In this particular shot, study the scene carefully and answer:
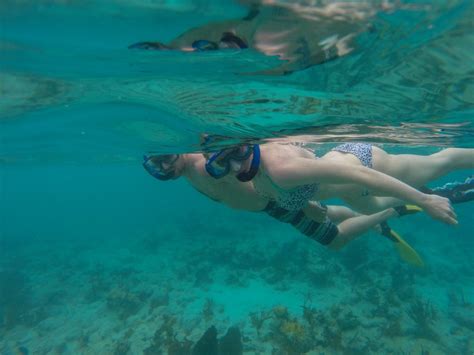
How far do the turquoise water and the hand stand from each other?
1.96 meters

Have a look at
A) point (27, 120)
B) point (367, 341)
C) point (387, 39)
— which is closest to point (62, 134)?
point (27, 120)

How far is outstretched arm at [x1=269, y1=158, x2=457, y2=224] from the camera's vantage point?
4.30m

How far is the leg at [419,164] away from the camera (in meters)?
6.57

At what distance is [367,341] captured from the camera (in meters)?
9.59

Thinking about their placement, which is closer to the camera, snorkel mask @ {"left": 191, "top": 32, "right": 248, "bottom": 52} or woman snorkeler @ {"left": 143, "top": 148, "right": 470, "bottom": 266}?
snorkel mask @ {"left": 191, "top": 32, "right": 248, "bottom": 52}

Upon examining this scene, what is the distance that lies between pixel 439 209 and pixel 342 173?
4.28 feet

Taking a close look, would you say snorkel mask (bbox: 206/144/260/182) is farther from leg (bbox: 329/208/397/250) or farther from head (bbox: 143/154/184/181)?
leg (bbox: 329/208/397/250)

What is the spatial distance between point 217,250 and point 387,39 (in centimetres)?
1586

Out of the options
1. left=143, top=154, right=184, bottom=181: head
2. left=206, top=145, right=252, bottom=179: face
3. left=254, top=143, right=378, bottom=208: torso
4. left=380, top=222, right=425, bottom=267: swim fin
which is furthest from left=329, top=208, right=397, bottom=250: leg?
left=143, top=154, right=184, bottom=181: head

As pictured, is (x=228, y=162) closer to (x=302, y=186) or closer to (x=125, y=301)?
(x=302, y=186)

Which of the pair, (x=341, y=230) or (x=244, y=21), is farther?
(x=341, y=230)

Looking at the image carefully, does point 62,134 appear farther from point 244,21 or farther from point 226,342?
point 244,21

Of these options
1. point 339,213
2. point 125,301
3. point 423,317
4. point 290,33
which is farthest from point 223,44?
point 125,301

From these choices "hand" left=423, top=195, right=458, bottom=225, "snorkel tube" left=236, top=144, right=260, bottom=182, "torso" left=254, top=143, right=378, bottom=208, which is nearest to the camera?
"hand" left=423, top=195, right=458, bottom=225
